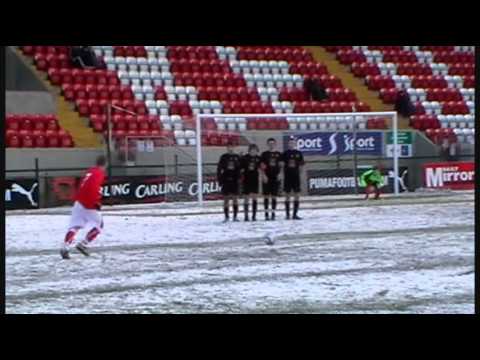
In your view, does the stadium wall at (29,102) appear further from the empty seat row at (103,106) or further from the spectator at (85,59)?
the spectator at (85,59)

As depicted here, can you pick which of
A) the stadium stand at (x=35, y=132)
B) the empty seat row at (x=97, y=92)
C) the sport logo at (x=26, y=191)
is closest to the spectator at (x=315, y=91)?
the empty seat row at (x=97, y=92)

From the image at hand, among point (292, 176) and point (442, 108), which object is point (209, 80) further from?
point (292, 176)

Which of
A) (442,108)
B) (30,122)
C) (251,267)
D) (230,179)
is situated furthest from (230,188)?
(442,108)

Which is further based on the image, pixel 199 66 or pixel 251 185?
pixel 199 66

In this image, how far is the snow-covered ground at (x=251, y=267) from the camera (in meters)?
9.27

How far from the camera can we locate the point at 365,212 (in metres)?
20.8

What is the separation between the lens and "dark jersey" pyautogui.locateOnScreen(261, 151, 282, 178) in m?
19.6

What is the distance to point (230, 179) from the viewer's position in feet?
63.1

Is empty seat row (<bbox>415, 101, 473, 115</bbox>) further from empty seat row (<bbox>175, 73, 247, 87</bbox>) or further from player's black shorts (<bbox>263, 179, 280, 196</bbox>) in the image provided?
player's black shorts (<bbox>263, 179, 280, 196</bbox>)

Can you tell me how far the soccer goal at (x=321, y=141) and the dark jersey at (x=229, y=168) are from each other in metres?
6.47

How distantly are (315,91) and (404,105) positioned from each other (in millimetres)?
3262
